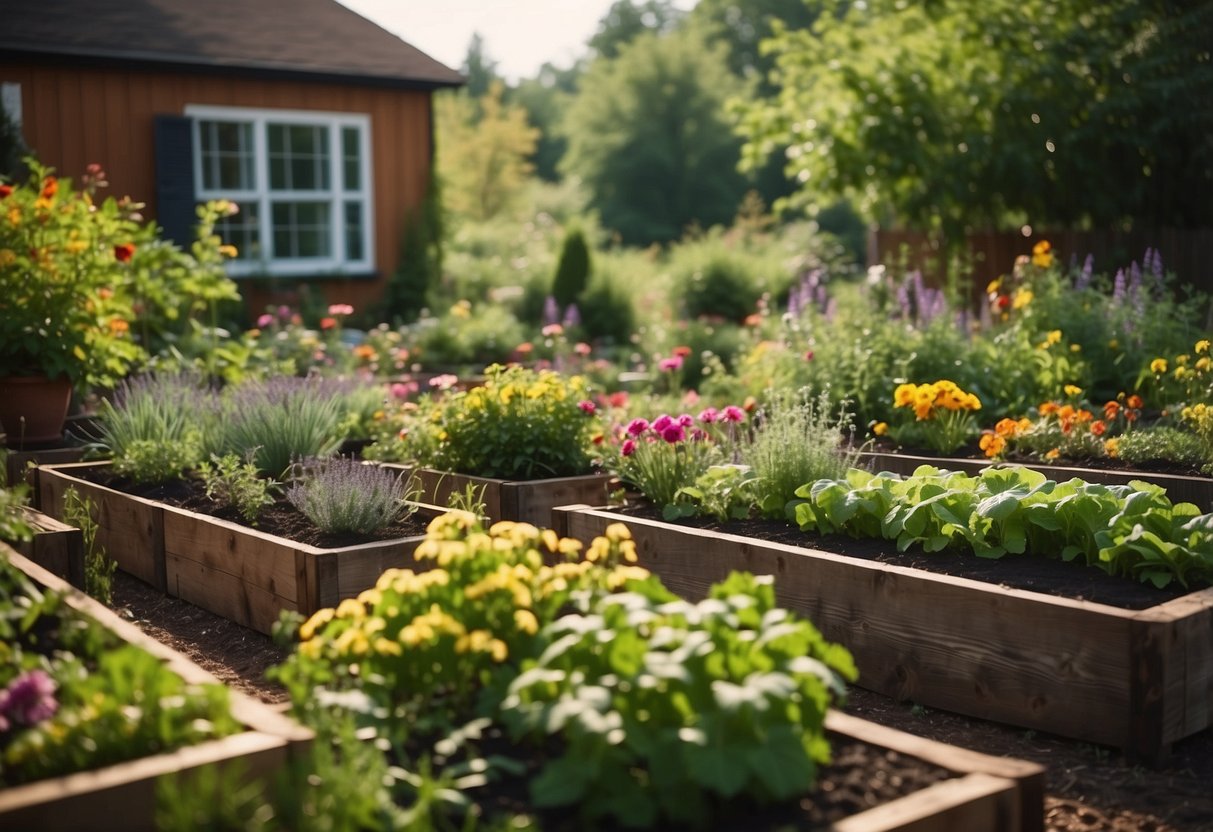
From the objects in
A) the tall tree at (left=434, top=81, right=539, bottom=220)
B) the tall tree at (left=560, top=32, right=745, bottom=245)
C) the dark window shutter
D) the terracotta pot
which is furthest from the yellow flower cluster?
the tall tree at (left=560, top=32, right=745, bottom=245)

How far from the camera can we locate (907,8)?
12.5 m

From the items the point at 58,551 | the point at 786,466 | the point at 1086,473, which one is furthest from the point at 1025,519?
the point at 58,551

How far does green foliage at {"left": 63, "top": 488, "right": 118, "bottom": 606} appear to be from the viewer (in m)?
4.55

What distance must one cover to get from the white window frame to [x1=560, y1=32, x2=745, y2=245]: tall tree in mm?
25099

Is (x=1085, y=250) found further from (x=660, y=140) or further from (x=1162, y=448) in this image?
(x=660, y=140)

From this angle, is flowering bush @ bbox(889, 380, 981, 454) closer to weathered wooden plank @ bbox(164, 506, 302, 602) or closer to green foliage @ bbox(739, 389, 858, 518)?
green foliage @ bbox(739, 389, 858, 518)

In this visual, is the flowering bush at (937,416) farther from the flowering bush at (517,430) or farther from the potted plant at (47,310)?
the potted plant at (47,310)

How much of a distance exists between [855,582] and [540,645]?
154 cm

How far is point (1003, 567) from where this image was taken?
3.87 metres

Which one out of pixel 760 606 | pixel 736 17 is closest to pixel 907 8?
pixel 760 606

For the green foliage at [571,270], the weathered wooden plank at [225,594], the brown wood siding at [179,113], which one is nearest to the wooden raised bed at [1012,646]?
the weathered wooden plank at [225,594]

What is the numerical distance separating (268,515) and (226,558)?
33 cm

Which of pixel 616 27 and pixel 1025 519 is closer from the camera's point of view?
pixel 1025 519

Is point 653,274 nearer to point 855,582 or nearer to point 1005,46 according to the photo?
point 1005,46
